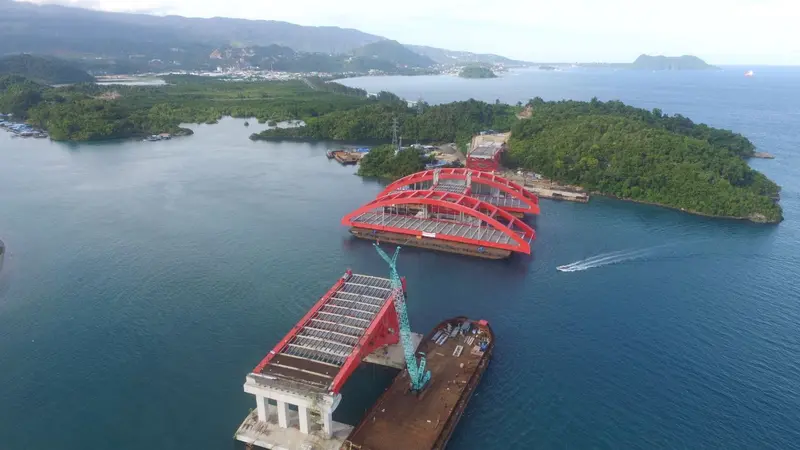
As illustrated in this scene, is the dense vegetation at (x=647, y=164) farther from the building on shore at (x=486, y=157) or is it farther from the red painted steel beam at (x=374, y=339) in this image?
the red painted steel beam at (x=374, y=339)

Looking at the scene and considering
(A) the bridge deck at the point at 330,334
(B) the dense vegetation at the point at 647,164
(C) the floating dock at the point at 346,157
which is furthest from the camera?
(C) the floating dock at the point at 346,157

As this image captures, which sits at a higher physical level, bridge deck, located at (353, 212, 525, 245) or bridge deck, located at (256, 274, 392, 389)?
bridge deck, located at (256, 274, 392, 389)

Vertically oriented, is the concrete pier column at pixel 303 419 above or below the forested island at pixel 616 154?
below

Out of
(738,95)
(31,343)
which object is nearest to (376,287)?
(31,343)

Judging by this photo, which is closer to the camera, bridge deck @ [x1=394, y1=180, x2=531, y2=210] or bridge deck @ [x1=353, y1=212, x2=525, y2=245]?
bridge deck @ [x1=353, y1=212, x2=525, y2=245]

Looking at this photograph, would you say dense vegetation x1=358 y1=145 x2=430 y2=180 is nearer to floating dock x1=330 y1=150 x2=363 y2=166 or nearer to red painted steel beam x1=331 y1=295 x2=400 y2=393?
floating dock x1=330 y1=150 x2=363 y2=166

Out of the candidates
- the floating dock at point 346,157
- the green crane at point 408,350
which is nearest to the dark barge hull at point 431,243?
the green crane at point 408,350

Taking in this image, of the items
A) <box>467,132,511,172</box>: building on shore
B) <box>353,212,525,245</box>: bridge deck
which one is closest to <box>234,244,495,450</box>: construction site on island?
<box>353,212,525,245</box>: bridge deck

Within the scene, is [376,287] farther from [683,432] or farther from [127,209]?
[127,209]
